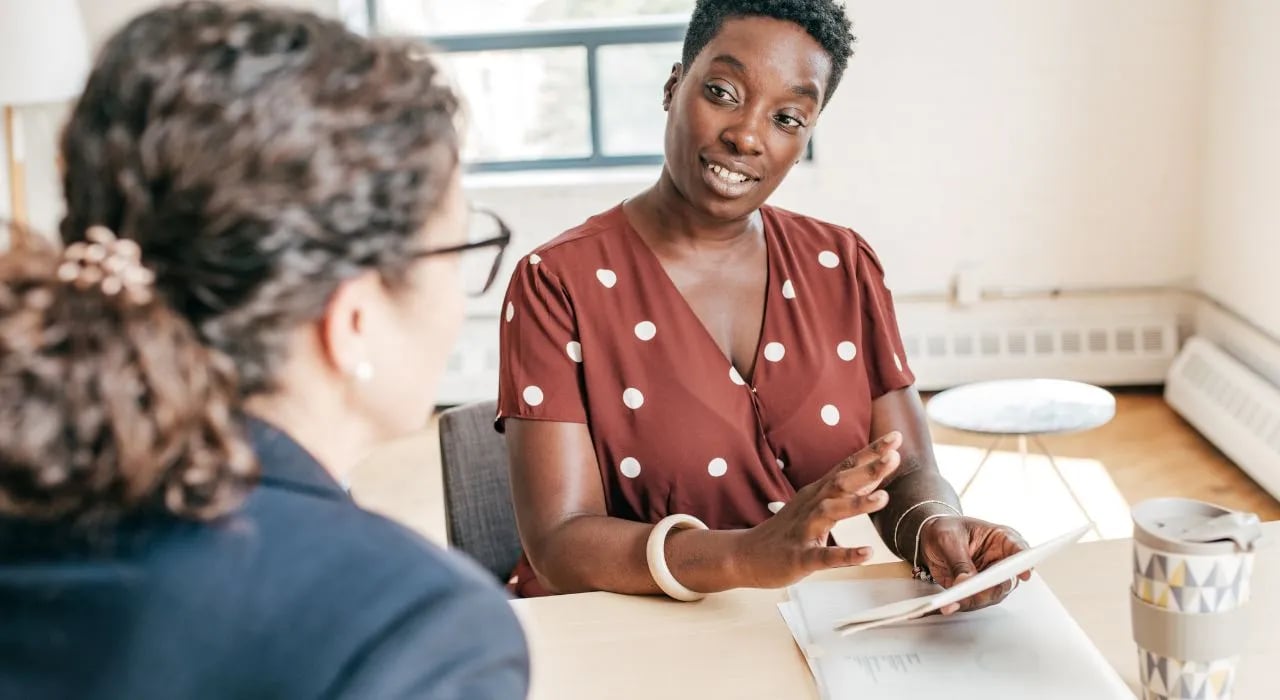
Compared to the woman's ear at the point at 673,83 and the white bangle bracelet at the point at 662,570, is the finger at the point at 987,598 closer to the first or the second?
the white bangle bracelet at the point at 662,570

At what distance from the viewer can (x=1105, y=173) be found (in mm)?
4395

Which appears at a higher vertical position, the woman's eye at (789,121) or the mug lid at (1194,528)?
the woman's eye at (789,121)

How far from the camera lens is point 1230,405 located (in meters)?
3.88

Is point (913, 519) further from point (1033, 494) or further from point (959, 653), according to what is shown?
point (1033, 494)

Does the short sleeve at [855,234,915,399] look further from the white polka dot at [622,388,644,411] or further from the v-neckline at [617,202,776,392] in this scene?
the white polka dot at [622,388,644,411]

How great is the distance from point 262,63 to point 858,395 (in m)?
1.25

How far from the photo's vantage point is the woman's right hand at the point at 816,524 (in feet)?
4.13

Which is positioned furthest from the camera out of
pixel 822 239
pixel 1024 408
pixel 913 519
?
pixel 1024 408

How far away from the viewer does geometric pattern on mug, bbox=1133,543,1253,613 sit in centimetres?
106

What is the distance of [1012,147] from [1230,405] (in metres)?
1.17

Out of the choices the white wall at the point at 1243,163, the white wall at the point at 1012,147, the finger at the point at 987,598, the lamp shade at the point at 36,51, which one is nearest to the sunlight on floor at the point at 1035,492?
the white wall at the point at 1243,163

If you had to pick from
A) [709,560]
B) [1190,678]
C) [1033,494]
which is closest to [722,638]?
[709,560]

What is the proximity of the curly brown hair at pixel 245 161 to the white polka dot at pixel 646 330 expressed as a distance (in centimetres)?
101

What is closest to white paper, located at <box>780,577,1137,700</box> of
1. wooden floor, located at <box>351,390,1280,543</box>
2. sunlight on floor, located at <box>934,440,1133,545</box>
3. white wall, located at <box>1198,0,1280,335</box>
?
sunlight on floor, located at <box>934,440,1133,545</box>
